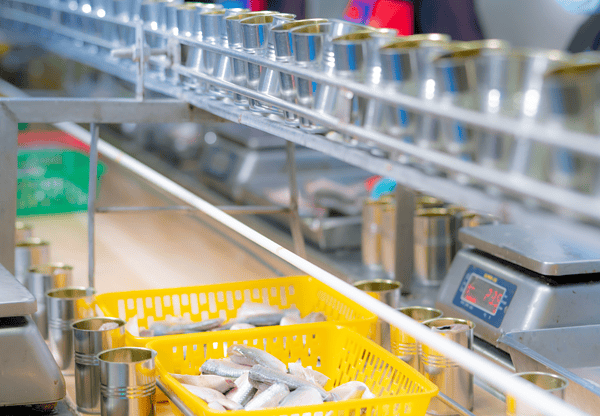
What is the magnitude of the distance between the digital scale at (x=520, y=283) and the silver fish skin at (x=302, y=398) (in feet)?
1.44

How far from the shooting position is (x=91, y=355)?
4.09 ft

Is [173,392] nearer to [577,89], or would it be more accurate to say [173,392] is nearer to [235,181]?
[577,89]

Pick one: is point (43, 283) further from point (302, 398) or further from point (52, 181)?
point (52, 181)

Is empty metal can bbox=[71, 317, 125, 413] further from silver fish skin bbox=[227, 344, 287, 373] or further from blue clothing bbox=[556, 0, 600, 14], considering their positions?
blue clothing bbox=[556, 0, 600, 14]

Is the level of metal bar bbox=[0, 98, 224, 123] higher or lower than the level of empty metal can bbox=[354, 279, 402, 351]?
higher

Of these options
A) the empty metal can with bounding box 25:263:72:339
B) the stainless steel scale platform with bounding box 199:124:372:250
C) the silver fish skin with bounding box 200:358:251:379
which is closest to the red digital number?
the silver fish skin with bounding box 200:358:251:379

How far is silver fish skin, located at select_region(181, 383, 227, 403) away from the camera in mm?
1140

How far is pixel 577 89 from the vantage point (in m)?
0.52

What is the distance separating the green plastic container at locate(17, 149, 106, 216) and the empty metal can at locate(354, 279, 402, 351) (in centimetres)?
200

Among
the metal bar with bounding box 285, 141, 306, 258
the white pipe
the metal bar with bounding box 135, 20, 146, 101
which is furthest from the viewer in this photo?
the metal bar with bounding box 285, 141, 306, 258

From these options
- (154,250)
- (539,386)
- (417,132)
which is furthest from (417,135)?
(154,250)

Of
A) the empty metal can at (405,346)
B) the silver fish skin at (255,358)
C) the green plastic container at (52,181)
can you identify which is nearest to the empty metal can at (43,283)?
the silver fish skin at (255,358)

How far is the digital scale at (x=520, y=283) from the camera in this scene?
1411 mm

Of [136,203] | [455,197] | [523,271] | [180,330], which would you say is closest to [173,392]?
[180,330]
